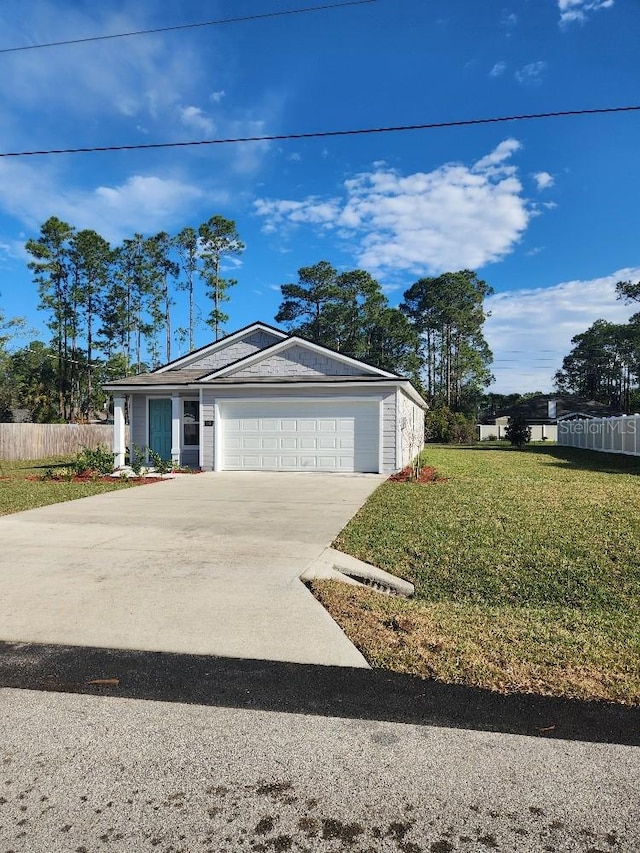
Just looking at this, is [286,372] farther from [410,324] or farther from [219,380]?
[410,324]

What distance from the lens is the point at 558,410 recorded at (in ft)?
184

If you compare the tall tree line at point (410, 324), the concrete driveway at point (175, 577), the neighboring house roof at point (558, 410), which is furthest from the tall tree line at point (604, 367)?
the concrete driveway at point (175, 577)

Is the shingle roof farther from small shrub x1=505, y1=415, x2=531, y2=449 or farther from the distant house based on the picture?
the distant house

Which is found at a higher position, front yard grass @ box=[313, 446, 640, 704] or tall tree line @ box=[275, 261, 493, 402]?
tall tree line @ box=[275, 261, 493, 402]

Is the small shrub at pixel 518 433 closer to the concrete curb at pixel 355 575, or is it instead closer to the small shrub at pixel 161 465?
the small shrub at pixel 161 465

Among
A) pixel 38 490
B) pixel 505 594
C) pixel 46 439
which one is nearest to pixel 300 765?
pixel 505 594

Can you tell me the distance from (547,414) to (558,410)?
1222mm

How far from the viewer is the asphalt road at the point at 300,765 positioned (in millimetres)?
2148

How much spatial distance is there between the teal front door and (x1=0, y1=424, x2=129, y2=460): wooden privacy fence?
330 inches

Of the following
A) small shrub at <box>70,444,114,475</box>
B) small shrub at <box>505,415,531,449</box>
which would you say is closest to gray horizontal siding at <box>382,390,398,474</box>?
small shrub at <box>70,444,114,475</box>

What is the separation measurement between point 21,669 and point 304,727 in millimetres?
2013

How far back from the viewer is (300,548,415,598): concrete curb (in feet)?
18.2

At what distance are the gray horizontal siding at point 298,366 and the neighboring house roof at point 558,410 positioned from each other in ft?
139

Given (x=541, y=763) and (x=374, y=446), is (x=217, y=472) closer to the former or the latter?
(x=374, y=446)
